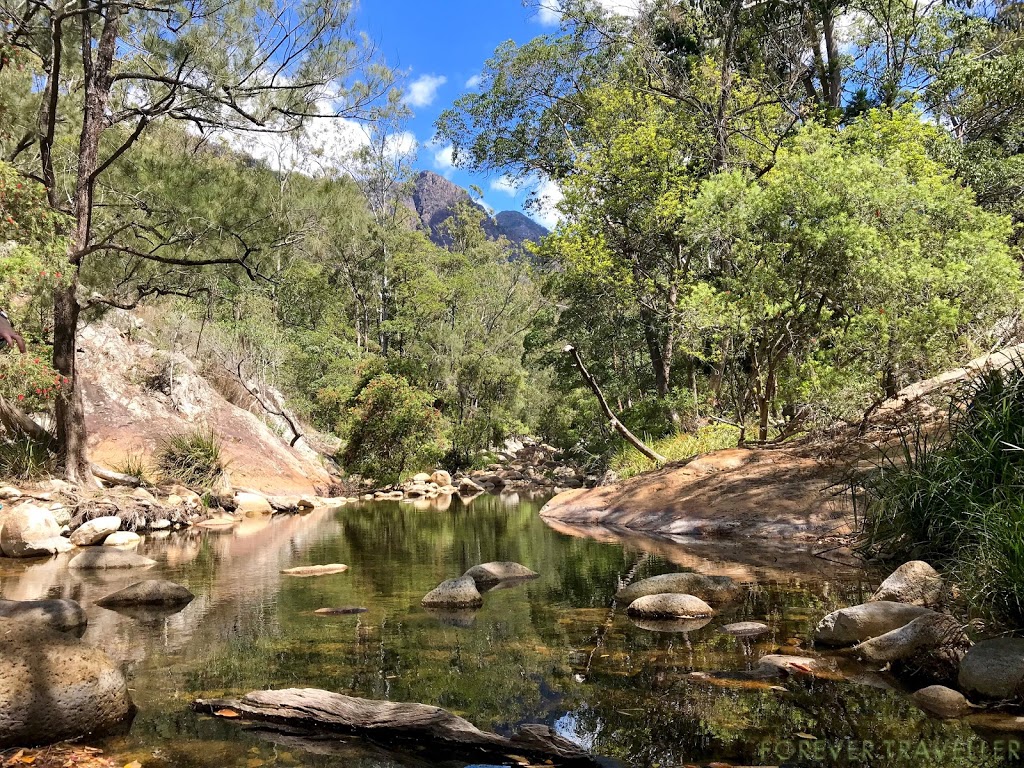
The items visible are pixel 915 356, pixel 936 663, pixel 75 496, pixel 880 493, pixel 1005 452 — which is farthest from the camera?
pixel 75 496

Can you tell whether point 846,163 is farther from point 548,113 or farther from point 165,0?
point 548,113

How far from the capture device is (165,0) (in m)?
11.8

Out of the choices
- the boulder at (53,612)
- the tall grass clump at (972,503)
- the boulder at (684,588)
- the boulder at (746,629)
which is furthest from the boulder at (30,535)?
the tall grass clump at (972,503)

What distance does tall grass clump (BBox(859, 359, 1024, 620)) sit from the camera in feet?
13.9

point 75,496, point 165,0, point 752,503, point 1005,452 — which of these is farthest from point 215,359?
point 1005,452

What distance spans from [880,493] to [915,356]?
589 cm

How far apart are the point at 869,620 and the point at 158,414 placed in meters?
19.5

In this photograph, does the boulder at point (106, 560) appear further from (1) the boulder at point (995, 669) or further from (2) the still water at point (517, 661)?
(1) the boulder at point (995, 669)

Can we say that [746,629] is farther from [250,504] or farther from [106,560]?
[250,504]

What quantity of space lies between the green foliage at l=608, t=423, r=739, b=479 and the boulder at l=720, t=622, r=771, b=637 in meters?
8.84

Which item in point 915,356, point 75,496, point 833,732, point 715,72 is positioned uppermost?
point 715,72

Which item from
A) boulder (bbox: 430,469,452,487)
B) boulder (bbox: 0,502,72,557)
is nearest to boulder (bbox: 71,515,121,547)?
boulder (bbox: 0,502,72,557)

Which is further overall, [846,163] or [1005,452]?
[846,163]

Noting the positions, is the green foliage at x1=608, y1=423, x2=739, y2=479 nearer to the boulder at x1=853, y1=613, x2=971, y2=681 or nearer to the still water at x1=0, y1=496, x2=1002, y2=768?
the still water at x1=0, y1=496, x2=1002, y2=768
